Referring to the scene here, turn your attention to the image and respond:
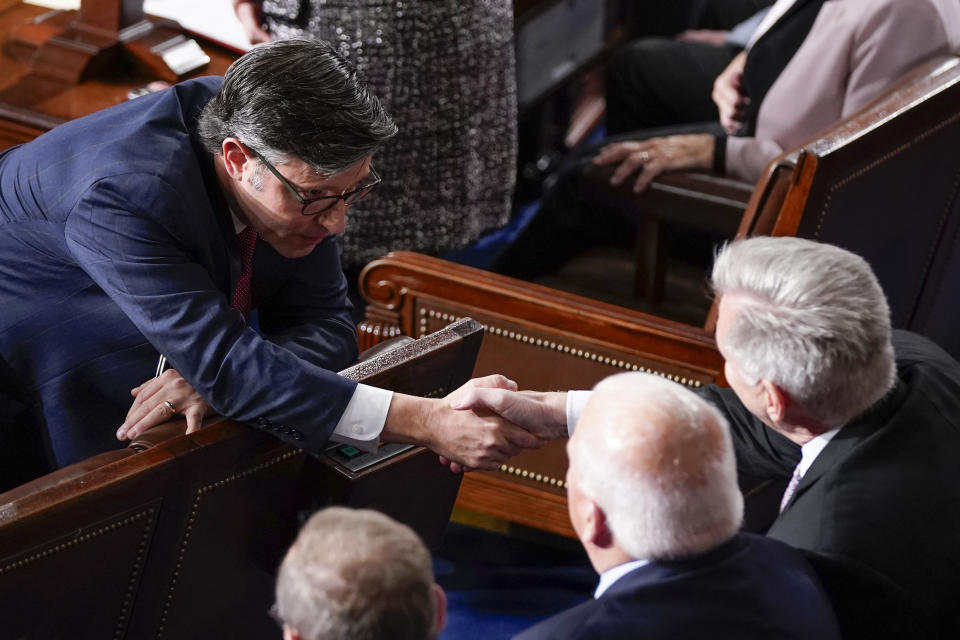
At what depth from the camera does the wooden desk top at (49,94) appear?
2799 mm

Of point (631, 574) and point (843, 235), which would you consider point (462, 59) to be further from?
point (631, 574)

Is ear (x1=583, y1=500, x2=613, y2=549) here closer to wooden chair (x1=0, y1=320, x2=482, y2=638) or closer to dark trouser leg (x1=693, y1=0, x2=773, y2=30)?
wooden chair (x1=0, y1=320, x2=482, y2=638)

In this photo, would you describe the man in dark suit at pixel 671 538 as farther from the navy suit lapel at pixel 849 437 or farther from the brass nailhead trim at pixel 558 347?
the brass nailhead trim at pixel 558 347

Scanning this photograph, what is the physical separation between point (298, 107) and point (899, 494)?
1.05 metres

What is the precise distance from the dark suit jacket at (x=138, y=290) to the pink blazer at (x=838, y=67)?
50.9 inches

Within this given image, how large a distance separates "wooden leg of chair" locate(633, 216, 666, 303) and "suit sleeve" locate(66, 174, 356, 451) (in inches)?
53.2

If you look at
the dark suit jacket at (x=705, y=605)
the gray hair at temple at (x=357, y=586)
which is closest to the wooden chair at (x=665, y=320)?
the dark suit jacket at (x=705, y=605)

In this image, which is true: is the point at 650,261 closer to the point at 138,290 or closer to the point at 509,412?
the point at 509,412

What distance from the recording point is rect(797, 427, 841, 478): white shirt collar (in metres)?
1.72

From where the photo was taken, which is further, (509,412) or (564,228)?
(564,228)

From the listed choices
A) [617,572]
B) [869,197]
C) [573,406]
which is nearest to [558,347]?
[573,406]

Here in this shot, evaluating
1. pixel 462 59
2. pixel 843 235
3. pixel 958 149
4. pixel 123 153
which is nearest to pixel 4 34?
pixel 462 59

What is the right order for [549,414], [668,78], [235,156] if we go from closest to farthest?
[235,156] < [549,414] < [668,78]

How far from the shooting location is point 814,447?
68.7 inches
